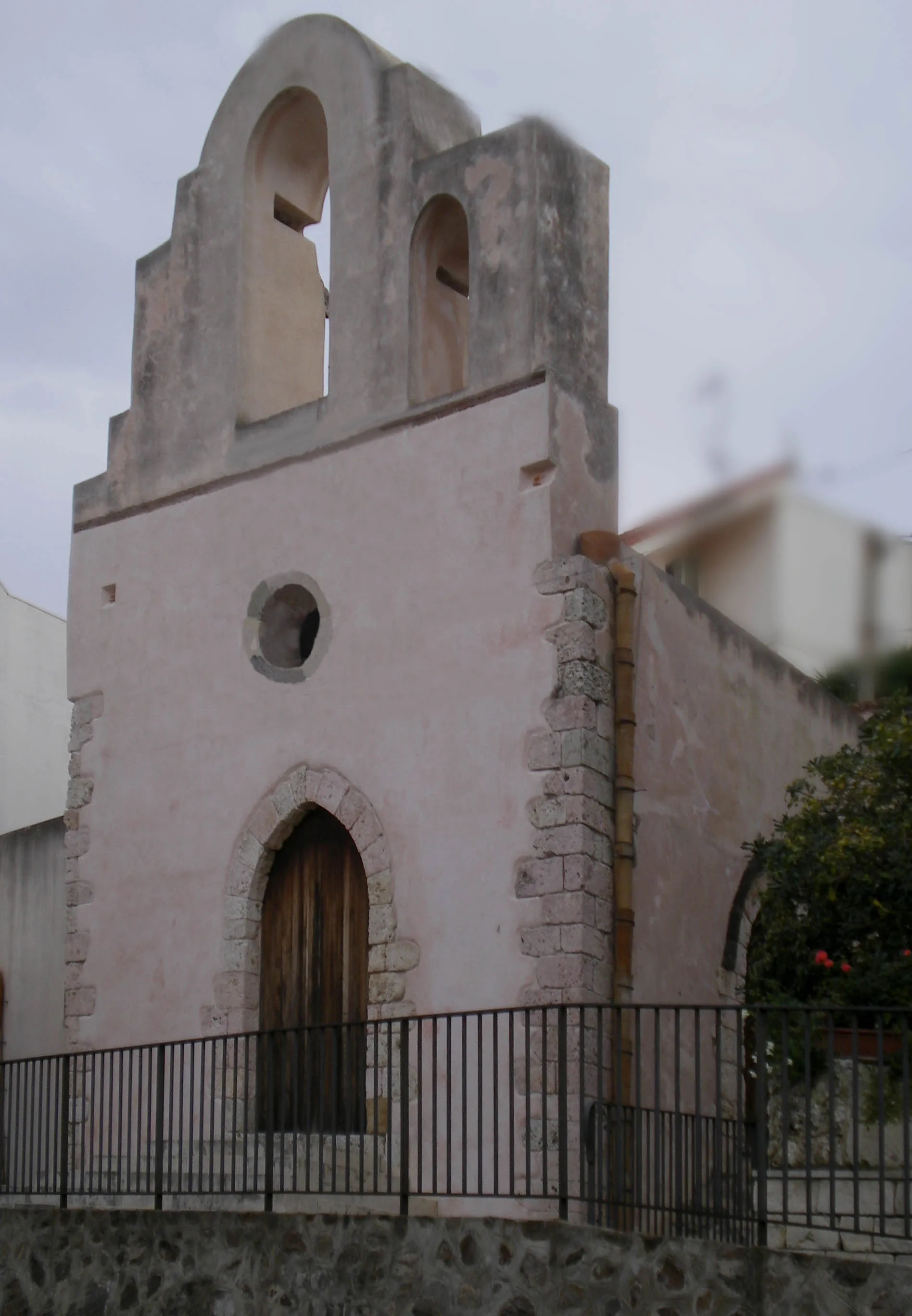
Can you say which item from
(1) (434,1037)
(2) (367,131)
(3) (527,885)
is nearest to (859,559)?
(2) (367,131)

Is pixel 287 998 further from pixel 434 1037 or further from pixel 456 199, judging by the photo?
pixel 456 199

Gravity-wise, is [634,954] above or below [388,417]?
below

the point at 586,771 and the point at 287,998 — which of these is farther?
the point at 287,998

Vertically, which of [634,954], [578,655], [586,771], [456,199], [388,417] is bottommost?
[634,954]

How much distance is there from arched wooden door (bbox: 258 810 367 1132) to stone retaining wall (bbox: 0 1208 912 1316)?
166cm

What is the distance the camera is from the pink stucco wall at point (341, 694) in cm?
1157

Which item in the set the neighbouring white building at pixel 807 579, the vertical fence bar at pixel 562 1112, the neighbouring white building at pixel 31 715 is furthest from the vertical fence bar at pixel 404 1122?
the neighbouring white building at pixel 31 715

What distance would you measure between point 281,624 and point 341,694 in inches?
39.2

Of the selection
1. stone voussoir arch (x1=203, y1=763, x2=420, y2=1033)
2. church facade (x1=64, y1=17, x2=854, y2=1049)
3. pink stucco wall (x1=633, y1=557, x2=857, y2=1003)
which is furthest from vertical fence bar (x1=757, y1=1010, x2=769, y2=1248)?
stone voussoir arch (x1=203, y1=763, x2=420, y2=1033)

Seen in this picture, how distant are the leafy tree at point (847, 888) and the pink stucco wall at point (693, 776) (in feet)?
1.81

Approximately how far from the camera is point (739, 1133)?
810cm

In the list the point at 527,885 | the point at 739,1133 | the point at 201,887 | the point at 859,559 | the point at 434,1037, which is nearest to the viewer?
the point at 739,1133

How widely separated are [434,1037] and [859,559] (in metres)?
11.5

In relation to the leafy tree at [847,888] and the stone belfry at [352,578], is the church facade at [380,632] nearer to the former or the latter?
the stone belfry at [352,578]
